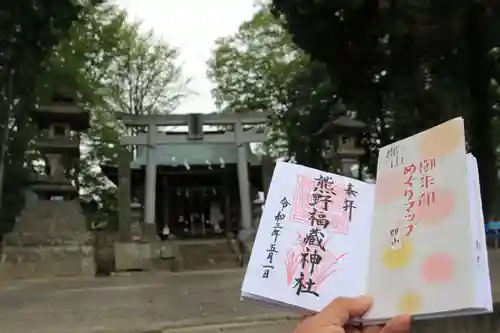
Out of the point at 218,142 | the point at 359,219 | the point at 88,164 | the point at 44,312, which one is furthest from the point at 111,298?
the point at 88,164

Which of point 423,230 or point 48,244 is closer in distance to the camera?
point 423,230

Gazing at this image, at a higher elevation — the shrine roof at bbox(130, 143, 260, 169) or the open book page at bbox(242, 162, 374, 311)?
the shrine roof at bbox(130, 143, 260, 169)

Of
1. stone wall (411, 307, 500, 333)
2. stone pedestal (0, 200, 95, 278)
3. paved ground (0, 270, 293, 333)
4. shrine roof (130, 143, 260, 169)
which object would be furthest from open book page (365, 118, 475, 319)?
shrine roof (130, 143, 260, 169)

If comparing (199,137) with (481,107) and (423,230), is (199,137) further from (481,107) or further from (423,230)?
(423,230)

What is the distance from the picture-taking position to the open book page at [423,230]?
0.94m

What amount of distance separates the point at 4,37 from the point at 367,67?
5767mm

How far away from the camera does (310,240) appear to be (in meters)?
1.21

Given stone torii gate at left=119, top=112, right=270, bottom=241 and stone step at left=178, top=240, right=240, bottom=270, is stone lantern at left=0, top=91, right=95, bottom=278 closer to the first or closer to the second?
stone torii gate at left=119, top=112, right=270, bottom=241

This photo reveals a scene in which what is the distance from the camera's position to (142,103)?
2169 cm

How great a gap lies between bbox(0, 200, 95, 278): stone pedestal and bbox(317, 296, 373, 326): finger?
10086mm

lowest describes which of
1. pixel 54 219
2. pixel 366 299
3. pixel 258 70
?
pixel 366 299

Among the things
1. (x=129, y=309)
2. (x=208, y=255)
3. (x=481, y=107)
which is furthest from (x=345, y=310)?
(x=208, y=255)

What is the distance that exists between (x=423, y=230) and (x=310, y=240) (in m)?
0.27

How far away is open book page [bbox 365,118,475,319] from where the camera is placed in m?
0.94
